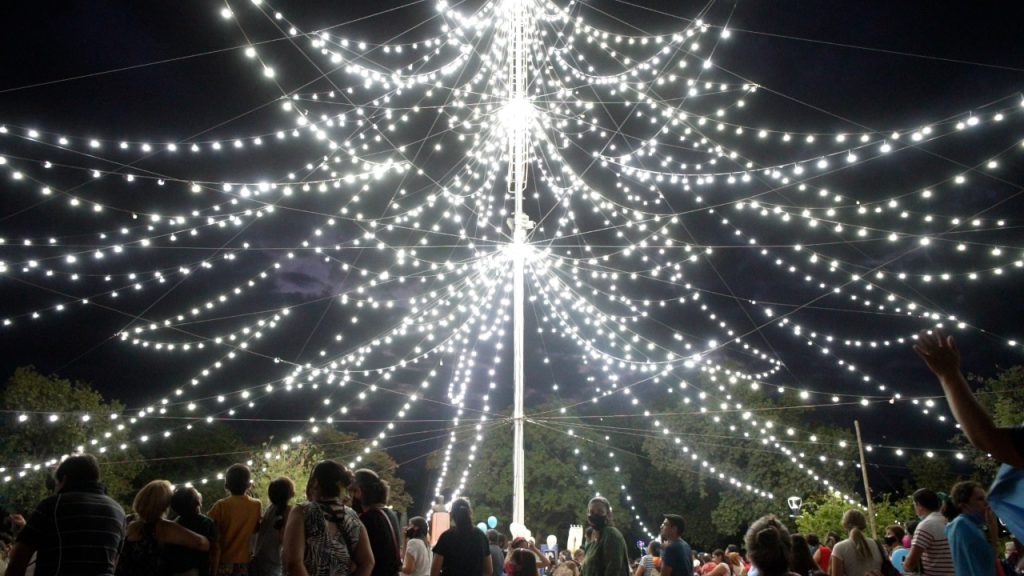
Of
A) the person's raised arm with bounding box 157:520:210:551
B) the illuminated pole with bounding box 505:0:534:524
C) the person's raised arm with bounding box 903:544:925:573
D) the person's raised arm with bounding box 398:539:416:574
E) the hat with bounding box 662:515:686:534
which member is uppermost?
the illuminated pole with bounding box 505:0:534:524

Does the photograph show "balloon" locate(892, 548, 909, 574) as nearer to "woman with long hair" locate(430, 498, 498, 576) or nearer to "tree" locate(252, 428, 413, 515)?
"woman with long hair" locate(430, 498, 498, 576)

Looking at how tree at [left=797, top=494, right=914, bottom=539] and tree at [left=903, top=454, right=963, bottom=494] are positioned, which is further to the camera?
tree at [left=903, top=454, right=963, bottom=494]

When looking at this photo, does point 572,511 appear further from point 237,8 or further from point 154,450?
point 237,8

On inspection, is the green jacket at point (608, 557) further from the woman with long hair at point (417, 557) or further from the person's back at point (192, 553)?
the person's back at point (192, 553)

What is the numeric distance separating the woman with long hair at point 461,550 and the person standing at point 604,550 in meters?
0.79

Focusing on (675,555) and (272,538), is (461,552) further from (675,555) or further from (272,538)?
(675,555)

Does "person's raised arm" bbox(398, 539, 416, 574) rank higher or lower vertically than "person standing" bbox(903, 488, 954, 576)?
lower

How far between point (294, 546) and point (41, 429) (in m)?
20.4

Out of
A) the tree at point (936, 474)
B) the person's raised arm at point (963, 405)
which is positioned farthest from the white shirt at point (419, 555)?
the tree at point (936, 474)

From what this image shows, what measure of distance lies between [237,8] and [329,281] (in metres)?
14.8

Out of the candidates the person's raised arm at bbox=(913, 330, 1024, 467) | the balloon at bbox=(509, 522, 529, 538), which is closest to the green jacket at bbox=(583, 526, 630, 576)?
the person's raised arm at bbox=(913, 330, 1024, 467)

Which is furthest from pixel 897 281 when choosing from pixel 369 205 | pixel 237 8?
pixel 237 8

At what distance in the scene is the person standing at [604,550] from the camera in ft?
15.2

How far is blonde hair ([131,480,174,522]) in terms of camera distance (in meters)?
3.52
